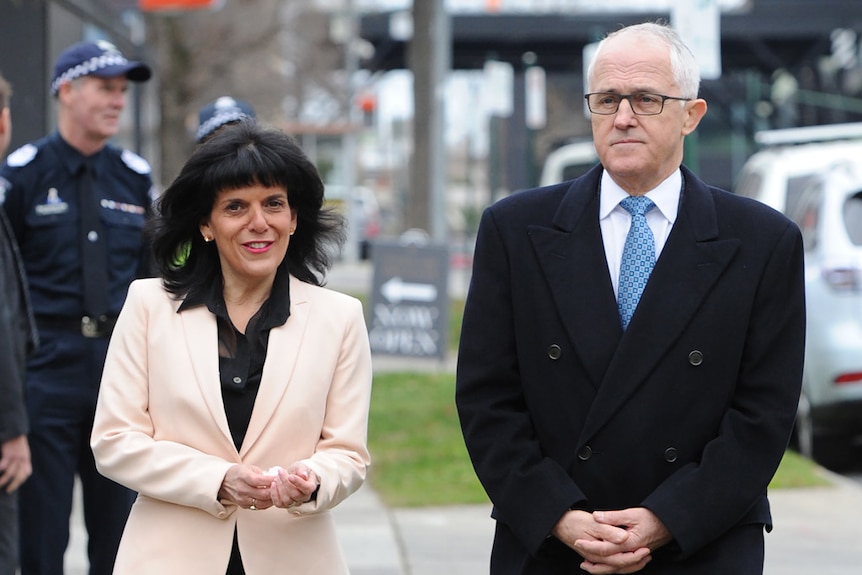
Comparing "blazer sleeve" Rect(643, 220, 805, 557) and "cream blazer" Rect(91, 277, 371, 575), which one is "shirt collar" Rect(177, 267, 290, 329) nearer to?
"cream blazer" Rect(91, 277, 371, 575)

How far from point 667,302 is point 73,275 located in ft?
8.85

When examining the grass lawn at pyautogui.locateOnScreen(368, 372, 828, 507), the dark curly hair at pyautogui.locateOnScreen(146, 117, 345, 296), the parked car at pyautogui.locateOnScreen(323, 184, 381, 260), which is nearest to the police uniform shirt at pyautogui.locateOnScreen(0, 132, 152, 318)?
the dark curly hair at pyautogui.locateOnScreen(146, 117, 345, 296)

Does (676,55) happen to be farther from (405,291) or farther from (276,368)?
(405,291)

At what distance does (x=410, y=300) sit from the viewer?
1465 centimetres

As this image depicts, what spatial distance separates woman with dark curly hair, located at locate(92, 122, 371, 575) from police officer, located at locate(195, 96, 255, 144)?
169cm

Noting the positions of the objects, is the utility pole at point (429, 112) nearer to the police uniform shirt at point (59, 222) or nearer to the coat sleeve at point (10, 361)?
the police uniform shirt at point (59, 222)

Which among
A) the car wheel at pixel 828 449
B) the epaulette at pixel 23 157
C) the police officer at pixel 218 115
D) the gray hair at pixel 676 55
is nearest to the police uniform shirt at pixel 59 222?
the epaulette at pixel 23 157

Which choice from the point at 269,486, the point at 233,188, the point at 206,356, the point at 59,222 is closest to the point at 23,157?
the point at 59,222

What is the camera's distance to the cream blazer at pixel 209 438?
3.59 metres

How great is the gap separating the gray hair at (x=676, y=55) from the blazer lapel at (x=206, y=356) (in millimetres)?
1107

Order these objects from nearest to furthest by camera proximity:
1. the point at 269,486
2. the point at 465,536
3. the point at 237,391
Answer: the point at 269,486 < the point at 237,391 < the point at 465,536

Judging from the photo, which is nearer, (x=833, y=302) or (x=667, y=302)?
(x=667, y=302)

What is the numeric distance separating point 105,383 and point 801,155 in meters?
8.75

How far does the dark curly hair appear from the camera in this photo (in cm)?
378
